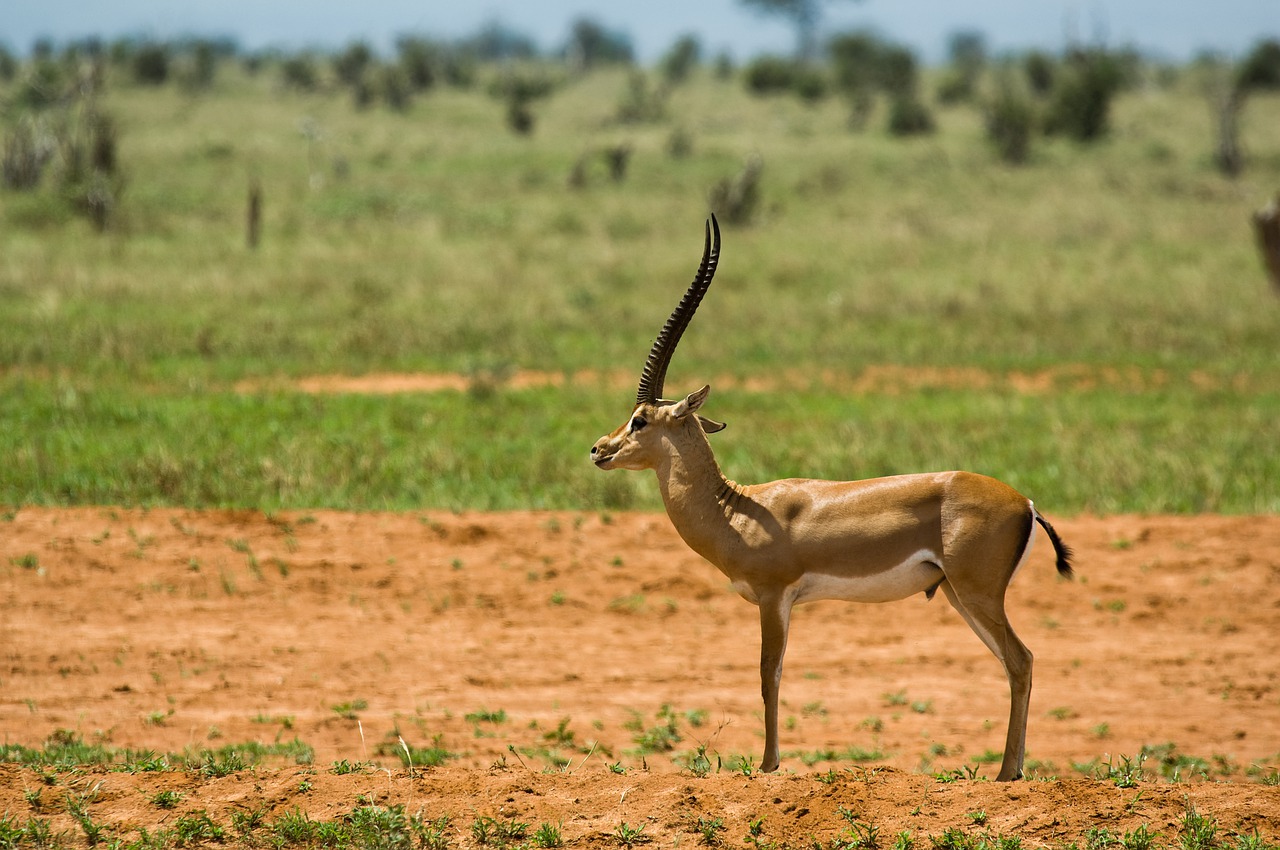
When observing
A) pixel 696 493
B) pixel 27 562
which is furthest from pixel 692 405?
pixel 27 562

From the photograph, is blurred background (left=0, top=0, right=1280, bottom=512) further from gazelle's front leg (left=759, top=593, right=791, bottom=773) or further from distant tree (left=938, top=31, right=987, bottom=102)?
distant tree (left=938, top=31, right=987, bottom=102)

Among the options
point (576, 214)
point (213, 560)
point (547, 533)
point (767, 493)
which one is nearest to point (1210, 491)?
point (547, 533)

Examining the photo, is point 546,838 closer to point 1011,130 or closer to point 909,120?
point 1011,130

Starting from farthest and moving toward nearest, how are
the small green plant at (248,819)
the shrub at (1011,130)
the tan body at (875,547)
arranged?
the shrub at (1011,130), the tan body at (875,547), the small green plant at (248,819)

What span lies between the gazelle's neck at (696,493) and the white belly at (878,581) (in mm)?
416

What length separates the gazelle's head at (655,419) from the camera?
556cm

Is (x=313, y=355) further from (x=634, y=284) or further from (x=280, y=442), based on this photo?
(x=634, y=284)

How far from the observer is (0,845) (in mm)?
4672

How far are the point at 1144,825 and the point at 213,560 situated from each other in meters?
5.93

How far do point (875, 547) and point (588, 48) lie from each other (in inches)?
3304

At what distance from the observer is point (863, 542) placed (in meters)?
5.39

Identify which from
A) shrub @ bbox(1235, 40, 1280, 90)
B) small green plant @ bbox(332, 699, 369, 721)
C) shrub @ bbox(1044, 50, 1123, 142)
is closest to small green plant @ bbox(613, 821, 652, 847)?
small green plant @ bbox(332, 699, 369, 721)

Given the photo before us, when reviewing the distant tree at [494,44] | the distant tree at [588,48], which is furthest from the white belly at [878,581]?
the distant tree at [494,44]

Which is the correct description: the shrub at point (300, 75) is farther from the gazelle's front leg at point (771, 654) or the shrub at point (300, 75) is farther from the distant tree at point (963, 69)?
the gazelle's front leg at point (771, 654)
